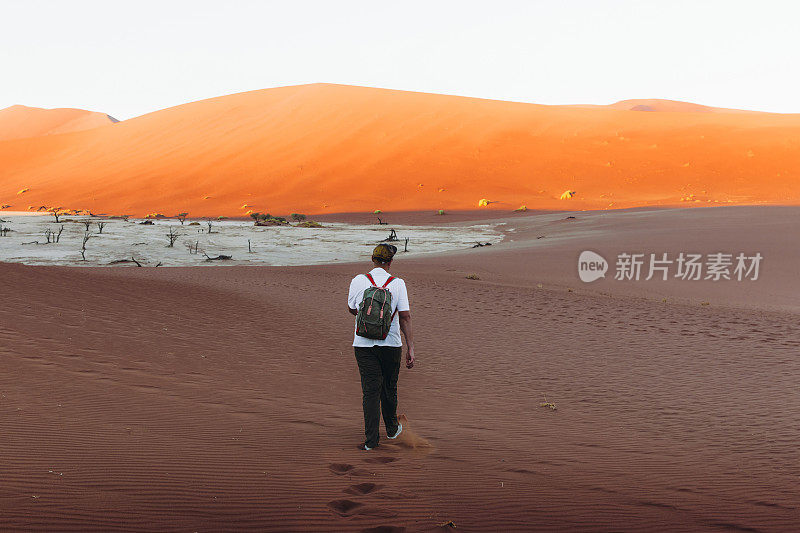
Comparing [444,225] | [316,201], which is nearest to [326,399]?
[444,225]

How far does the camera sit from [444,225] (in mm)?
40625

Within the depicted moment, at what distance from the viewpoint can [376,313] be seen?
540cm

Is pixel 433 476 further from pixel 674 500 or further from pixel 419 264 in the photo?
pixel 419 264

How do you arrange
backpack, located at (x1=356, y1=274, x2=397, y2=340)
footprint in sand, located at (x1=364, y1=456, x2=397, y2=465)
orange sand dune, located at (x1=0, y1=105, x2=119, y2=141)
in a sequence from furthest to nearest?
orange sand dune, located at (x1=0, y1=105, x2=119, y2=141)
backpack, located at (x1=356, y1=274, x2=397, y2=340)
footprint in sand, located at (x1=364, y1=456, x2=397, y2=465)

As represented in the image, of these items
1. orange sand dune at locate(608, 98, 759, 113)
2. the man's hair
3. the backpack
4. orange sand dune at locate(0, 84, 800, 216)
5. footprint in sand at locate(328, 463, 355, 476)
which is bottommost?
footprint in sand at locate(328, 463, 355, 476)

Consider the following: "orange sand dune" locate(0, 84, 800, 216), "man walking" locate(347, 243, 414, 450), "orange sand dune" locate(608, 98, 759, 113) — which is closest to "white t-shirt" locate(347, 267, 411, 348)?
"man walking" locate(347, 243, 414, 450)

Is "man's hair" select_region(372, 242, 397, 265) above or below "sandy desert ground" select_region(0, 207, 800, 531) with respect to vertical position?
above

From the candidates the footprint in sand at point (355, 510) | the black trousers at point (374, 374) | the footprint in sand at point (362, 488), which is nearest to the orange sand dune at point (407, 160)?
the black trousers at point (374, 374)

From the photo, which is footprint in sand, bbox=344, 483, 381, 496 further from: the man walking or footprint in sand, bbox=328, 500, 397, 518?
the man walking

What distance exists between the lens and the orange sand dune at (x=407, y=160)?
5166 centimetres

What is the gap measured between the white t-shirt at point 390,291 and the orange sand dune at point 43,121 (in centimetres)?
16753

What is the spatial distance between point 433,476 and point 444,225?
118ft

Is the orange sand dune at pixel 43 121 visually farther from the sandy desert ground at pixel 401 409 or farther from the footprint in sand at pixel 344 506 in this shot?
the footprint in sand at pixel 344 506

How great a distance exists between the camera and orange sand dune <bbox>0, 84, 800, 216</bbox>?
5166cm
